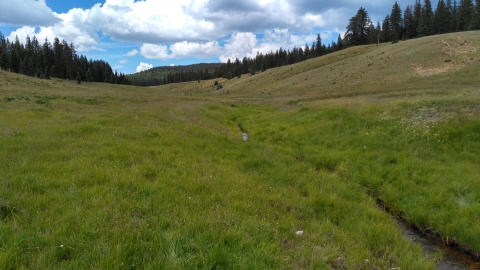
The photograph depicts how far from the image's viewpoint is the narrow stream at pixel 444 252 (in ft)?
19.4

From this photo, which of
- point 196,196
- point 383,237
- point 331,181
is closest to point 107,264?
point 196,196

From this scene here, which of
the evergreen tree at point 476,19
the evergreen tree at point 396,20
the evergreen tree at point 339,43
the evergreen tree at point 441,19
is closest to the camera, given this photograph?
the evergreen tree at point 476,19

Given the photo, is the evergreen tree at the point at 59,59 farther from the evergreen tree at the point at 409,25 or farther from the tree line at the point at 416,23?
the evergreen tree at the point at 409,25

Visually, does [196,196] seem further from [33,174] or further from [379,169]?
[379,169]

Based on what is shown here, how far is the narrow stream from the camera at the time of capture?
5910 millimetres

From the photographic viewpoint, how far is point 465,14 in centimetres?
8869

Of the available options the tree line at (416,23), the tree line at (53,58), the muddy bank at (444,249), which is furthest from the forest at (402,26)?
the muddy bank at (444,249)

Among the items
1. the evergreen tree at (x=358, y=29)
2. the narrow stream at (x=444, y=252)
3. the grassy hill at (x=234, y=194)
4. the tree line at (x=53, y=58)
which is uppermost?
the evergreen tree at (x=358, y=29)

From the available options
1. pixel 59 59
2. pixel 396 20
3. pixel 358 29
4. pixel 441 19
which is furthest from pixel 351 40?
pixel 59 59

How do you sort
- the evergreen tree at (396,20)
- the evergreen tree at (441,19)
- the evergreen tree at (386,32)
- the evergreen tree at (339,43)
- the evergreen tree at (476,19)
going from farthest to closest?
the evergreen tree at (339,43)
the evergreen tree at (386,32)
the evergreen tree at (396,20)
the evergreen tree at (441,19)
the evergreen tree at (476,19)

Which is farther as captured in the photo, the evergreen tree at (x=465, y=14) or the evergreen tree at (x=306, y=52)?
the evergreen tree at (x=306, y=52)

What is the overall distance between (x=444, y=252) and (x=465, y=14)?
114 meters

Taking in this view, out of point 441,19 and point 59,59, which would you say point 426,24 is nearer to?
point 441,19

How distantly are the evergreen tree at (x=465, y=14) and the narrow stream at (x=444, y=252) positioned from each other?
109051 millimetres
